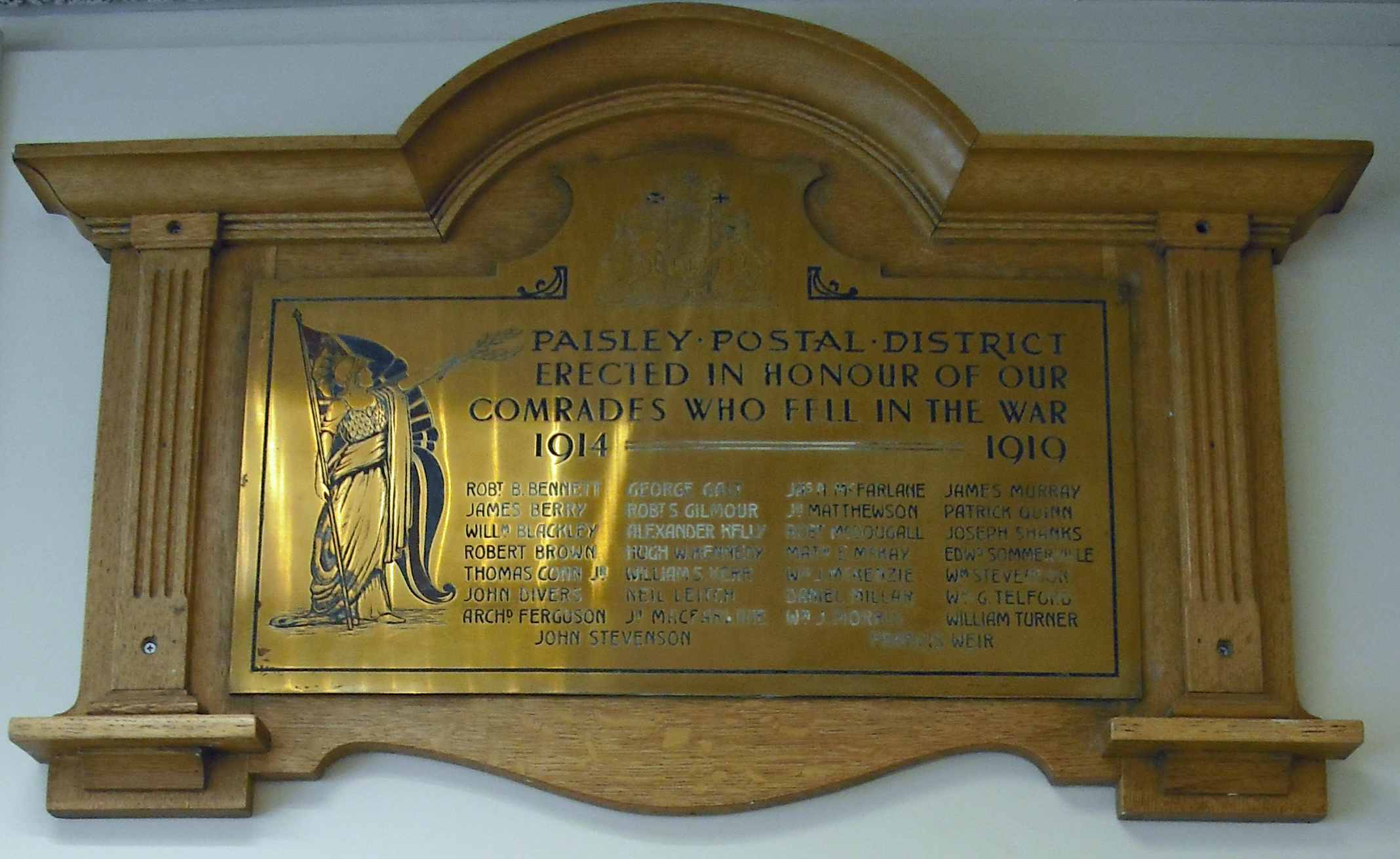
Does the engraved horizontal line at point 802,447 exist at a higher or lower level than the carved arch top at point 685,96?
lower

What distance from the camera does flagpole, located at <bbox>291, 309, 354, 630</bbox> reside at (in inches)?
118

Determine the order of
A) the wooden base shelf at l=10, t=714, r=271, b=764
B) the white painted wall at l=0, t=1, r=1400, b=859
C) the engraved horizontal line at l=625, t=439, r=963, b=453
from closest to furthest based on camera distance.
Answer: the wooden base shelf at l=10, t=714, r=271, b=764
the white painted wall at l=0, t=1, r=1400, b=859
the engraved horizontal line at l=625, t=439, r=963, b=453

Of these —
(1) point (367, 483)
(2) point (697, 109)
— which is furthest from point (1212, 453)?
(1) point (367, 483)

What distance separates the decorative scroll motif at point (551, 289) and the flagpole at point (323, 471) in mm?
419

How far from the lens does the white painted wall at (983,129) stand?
292 cm

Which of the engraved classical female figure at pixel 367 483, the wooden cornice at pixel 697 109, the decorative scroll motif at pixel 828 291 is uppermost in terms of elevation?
the wooden cornice at pixel 697 109

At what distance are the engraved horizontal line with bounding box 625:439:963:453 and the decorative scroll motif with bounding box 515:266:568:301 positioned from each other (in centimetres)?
33

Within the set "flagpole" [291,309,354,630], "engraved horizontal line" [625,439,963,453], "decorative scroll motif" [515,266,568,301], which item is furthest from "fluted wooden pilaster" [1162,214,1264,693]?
"flagpole" [291,309,354,630]

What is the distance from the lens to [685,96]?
126 inches

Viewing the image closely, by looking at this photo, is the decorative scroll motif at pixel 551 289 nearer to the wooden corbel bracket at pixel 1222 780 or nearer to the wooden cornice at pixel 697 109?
the wooden cornice at pixel 697 109

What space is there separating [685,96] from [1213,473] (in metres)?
1.23

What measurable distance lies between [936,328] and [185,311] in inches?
56.1

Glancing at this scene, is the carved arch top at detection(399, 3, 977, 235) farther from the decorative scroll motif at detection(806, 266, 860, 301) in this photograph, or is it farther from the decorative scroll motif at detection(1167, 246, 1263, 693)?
the decorative scroll motif at detection(1167, 246, 1263, 693)

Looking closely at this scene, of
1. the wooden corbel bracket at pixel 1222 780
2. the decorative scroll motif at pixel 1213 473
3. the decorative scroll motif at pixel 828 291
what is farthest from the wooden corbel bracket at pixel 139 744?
the decorative scroll motif at pixel 1213 473
